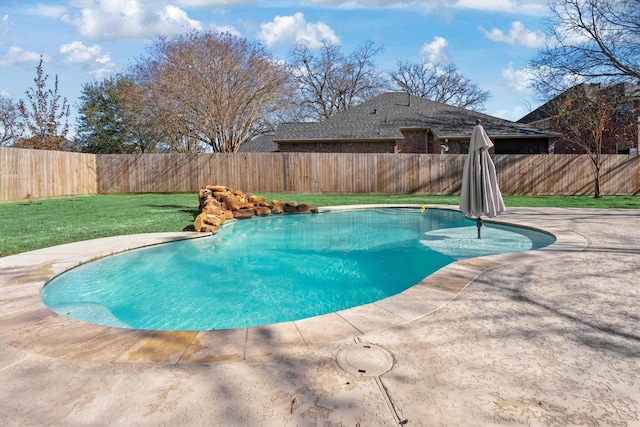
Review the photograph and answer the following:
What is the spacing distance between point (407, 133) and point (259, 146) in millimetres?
13997

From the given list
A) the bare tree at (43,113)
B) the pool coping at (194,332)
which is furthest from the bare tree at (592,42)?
the bare tree at (43,113)

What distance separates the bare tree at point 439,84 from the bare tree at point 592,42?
23013 mm

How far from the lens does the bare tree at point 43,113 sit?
20.1 meters

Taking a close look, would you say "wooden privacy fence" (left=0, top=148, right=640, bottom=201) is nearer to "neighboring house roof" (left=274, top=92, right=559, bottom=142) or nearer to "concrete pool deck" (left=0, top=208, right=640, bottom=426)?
"neighboring house roof" (left=274, top=92, right=559, bottom=142)

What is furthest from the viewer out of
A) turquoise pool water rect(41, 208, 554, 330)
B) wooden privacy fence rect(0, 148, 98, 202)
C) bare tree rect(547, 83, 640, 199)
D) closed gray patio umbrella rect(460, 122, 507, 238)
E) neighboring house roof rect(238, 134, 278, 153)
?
neighboring house roof rect(238, 134, 278, 153)

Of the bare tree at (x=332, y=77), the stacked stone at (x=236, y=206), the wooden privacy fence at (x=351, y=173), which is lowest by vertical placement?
the stacked stone at (x=236, y=206)

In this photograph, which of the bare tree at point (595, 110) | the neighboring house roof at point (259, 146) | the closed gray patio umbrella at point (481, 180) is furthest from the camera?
the neighboring house roof at point (259, 146)

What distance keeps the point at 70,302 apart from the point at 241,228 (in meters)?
4.95

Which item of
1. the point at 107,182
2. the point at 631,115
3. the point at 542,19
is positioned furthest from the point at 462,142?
the point at 107,182

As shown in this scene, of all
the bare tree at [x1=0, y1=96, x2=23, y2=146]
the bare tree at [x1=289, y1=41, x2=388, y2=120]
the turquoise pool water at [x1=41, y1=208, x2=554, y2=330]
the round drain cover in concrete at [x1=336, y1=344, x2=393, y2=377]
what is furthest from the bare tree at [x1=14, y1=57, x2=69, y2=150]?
the round drain cover in concrete at [x1=336, y1=344, x2=393, y2=377]

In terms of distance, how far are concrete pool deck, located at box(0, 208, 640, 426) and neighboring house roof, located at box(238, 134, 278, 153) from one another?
27.0 metres

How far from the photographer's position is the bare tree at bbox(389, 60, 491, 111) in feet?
123

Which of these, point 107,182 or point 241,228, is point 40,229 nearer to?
point 241,228

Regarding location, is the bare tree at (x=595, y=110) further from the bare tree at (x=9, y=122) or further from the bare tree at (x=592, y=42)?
the bare tree at (x=9, y=122)
